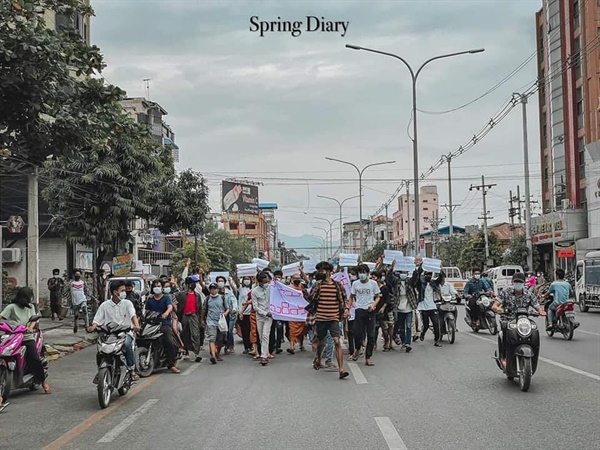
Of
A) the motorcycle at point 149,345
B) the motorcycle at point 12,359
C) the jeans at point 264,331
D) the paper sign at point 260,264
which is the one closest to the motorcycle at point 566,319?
the paper sign at point 260,264

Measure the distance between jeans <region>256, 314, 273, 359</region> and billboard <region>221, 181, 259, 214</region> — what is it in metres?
86.8

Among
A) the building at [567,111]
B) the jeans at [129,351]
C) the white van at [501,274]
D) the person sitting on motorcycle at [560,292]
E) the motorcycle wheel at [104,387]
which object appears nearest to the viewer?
the motorcycle wheel at [104,387]

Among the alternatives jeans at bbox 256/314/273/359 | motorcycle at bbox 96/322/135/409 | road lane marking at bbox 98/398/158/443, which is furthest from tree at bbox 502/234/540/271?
road lane marking at bbox 98/398/158/443

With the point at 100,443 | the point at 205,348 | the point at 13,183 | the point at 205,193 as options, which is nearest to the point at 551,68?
A: the point at 205,193

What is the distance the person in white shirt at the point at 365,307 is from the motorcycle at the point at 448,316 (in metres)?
3.82

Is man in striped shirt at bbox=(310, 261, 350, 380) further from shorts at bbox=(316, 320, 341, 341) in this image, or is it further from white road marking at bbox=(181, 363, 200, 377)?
white road marking at bbox=(181, 363, 200, 377)

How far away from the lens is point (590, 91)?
A: 46625mm

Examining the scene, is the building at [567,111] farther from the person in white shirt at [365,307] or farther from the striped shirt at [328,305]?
the striped shirt at [328,305]

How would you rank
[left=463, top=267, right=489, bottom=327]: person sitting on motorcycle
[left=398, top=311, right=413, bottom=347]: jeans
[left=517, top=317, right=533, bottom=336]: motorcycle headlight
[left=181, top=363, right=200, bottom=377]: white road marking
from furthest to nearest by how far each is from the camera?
[left=463, top=267, right=489, bottom=327]: person sitting on motorcycle, [left=398, top=311, right=413, bottom=347]: jeans, [left=181, top=363, right=200, bottom=377]: white road marking, [left=517, top=317, right=533, bottom=336]: motorcycle headlight

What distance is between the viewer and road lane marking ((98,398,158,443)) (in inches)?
301

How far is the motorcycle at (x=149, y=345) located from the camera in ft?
40.2

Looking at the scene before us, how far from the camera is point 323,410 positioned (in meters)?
8.81

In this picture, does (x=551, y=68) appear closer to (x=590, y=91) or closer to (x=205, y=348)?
(x=590, y=91)

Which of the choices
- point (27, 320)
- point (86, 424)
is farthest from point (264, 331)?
point (86, 424)
